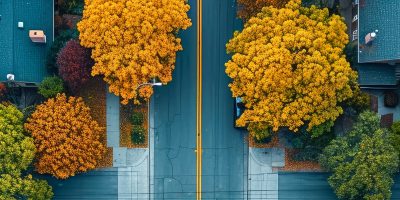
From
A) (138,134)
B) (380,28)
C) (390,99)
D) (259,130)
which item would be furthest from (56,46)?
(390,99)

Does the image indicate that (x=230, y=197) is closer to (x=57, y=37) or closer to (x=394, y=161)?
(x=394, y=161)

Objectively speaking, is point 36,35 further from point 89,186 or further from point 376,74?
point 376,74

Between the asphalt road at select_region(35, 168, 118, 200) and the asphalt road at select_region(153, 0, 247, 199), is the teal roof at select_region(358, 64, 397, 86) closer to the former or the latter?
the asphalt road at select_region(153, 0, 247, 199)

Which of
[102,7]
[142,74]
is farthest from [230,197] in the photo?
[102,7]

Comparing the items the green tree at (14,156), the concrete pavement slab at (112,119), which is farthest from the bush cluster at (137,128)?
the green tree at (14,156)

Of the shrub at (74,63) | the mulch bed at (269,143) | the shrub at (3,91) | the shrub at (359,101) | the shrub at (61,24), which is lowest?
the mulch bed at (269,143)

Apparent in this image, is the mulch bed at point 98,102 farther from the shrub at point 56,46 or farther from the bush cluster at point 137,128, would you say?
the shrub at point 56,46

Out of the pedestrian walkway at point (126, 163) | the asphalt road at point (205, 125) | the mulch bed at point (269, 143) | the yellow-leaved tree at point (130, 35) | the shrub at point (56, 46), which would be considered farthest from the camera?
the mulch bed at point (269, 143)
